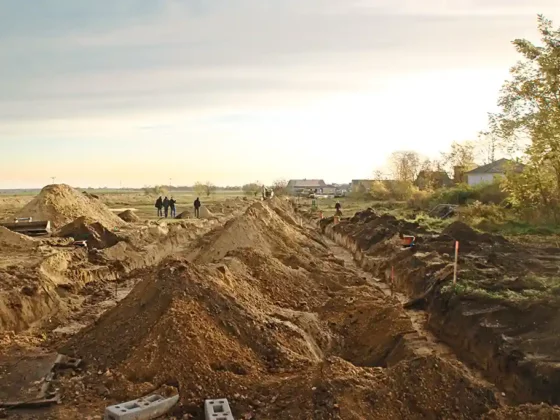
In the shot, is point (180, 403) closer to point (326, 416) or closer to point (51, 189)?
point (326, 416)

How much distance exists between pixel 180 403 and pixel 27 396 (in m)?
2.15

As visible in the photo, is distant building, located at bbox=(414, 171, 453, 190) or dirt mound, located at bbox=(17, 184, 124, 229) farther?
distant building, located at bbox=(414, 171, 453, 190)

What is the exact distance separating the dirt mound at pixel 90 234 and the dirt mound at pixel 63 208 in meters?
5.20

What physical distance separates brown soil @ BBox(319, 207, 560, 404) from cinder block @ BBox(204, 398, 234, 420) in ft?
14.2

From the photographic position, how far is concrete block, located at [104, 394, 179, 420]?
6.14 metres

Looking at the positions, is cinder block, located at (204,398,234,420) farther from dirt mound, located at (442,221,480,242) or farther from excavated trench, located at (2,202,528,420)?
dirt mound, located at (442,221,480,242)

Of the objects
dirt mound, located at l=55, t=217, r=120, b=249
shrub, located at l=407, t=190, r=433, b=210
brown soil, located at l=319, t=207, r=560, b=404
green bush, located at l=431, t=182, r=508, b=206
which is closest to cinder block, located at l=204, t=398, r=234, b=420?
brown soil, located at l=319, t=207, r=560, b=404

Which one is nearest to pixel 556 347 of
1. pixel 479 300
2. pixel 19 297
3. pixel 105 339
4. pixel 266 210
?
pixel 479 300

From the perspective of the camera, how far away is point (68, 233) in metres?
24.0

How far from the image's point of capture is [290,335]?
9.80 meters

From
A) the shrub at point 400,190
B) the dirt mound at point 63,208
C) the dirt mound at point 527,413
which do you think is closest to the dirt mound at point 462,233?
the dirt mound at point 527,413

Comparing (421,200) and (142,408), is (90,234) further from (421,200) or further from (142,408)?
(421,200)

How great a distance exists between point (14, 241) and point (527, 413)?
64.5ft

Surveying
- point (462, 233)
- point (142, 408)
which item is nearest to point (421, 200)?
point (462, 233)
